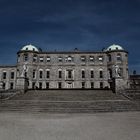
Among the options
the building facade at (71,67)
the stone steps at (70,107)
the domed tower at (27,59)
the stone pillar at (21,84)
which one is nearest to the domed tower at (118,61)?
the building facade at (71,67)

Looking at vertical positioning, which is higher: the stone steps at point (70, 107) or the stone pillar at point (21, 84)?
the stone pillar at point (21, 84)

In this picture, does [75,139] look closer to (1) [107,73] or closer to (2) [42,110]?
(2) [42,110]

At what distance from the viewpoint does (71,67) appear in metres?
51.1

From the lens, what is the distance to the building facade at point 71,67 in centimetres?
4991

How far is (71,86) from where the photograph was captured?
50156mm

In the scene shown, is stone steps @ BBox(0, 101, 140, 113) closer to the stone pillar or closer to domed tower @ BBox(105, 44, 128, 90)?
the stone pillar

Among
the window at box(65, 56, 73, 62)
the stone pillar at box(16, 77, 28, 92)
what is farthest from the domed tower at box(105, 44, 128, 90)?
the stone pillar at box(16, 77, 28, 92)

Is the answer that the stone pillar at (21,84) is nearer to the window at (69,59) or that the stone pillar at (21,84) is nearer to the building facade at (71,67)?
the building facade at (71,67)

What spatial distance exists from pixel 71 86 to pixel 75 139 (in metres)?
42.7

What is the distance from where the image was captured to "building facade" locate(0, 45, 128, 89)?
164ft

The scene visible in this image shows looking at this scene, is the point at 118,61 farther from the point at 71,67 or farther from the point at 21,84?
the point at 21,84

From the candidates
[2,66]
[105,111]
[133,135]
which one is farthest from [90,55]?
[133,135]

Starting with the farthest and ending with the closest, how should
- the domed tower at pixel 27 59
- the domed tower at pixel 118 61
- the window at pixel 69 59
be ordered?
the window at pixel 69 59, the domed tower at pixel 27 59, the domed tower at pixel 118 61

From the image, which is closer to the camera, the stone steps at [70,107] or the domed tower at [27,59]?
the stone steps at [70,107]
